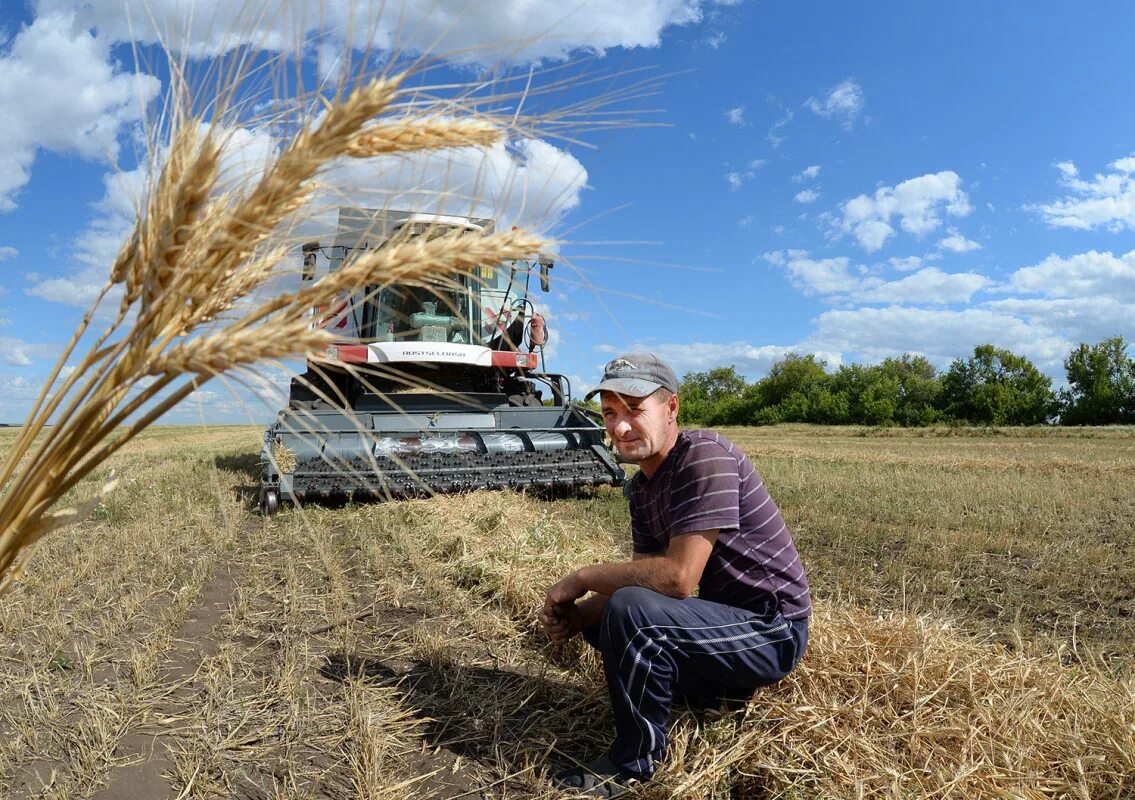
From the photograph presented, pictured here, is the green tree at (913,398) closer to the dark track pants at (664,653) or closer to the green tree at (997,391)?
the green tree at (997,391)

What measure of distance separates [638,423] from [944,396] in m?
57.2

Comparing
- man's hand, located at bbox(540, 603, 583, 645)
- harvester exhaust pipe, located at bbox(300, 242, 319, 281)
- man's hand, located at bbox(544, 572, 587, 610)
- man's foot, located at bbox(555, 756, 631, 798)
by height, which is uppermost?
harvester exhaust pipe, located at bbox(300, 242, 319, 281)

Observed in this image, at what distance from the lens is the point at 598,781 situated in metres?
2.57

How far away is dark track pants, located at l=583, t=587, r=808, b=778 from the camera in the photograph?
8.18 feet

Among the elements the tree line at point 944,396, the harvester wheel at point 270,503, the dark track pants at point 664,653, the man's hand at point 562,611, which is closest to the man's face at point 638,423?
the dark track pants at point 664,653

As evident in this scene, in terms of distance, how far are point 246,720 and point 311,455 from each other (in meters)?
5.44

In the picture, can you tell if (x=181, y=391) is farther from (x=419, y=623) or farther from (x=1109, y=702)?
(x=419, y=623)

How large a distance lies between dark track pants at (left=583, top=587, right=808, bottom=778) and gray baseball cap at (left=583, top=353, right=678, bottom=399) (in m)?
0.70

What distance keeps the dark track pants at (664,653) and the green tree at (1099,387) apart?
54289 millimetres

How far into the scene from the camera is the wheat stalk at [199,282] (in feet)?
3.71

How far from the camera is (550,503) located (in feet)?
26.7

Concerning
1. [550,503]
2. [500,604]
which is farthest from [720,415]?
[500,604]

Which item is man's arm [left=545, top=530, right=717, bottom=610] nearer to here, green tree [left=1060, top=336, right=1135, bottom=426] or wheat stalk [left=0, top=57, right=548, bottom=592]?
wheat stalk [left=0, top=57, right=548, bottom=592]

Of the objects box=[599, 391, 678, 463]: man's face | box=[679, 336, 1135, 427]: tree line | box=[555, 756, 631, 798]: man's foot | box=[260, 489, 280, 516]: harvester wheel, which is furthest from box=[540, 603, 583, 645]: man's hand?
box=[679, 336, 1135, 427]: tree line
